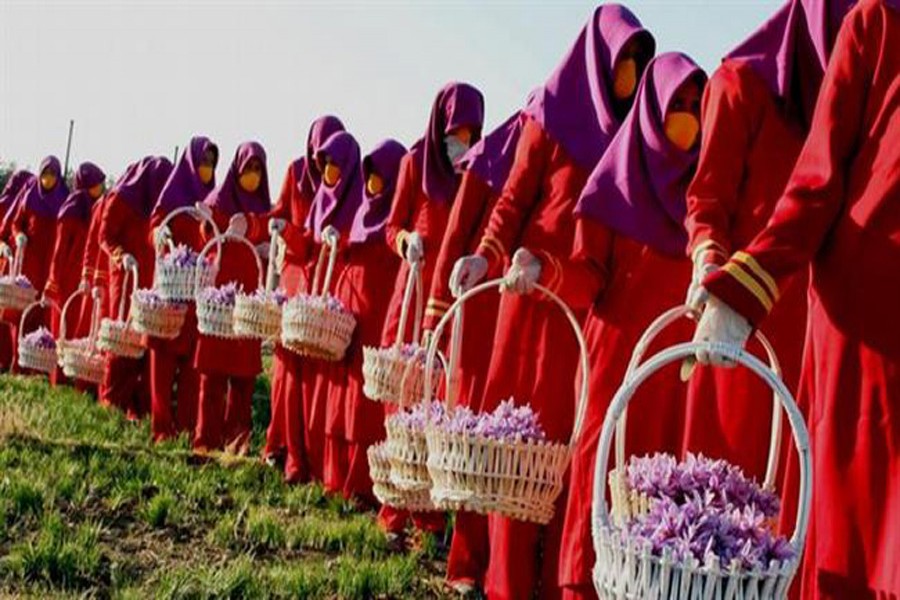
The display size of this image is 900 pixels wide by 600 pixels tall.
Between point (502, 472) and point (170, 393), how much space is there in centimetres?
550

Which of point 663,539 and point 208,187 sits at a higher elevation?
point 208,187

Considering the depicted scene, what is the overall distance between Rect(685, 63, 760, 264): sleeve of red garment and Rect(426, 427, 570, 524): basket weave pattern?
32.4 inches

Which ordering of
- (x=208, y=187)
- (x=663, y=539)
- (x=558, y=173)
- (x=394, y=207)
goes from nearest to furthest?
(x=663, y=539) < (x=558, y=173) < (x=394, y=207) < (x=208, y=187)

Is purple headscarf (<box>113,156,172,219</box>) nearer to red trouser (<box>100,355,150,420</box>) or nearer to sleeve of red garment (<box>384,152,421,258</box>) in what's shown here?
red trouser (<box>100,355,150,420</box>)

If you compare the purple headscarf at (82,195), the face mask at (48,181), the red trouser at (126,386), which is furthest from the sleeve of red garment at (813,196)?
the face mask at (48,181)

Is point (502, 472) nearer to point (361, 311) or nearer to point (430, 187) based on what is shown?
point (430, 187)

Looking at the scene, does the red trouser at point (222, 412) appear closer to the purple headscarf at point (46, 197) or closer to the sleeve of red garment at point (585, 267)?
the sleeve of red garment at point (585, 267)

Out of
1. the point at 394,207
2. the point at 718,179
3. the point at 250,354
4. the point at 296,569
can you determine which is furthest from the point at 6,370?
the point at 718,179

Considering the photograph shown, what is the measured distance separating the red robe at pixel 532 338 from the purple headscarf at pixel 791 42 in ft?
3.86

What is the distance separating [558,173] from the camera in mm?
4777

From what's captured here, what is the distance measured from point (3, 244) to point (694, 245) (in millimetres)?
10749

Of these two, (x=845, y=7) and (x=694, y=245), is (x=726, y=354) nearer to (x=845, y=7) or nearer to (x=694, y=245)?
(x=694, y=245)

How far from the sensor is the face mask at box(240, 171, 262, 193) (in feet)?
29.2

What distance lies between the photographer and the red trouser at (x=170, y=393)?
8.98m
